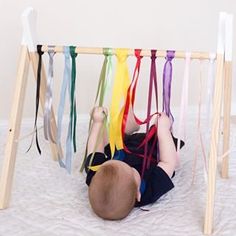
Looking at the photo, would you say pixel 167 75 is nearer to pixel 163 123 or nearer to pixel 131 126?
pixel 163 123

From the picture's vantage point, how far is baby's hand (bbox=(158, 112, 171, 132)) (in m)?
1.11

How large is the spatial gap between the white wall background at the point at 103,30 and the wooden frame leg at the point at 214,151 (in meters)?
A: 0.78

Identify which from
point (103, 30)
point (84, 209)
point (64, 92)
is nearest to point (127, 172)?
point (84, 209)

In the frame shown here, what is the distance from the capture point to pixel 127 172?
943mm

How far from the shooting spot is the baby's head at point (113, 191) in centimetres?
91

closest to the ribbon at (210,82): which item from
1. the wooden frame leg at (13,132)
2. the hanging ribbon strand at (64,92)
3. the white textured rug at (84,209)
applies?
the white textured rug at (84,209)

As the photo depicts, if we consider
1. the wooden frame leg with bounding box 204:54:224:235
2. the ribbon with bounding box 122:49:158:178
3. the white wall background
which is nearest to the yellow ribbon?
the ribbon with bounding box 122:49:158:178

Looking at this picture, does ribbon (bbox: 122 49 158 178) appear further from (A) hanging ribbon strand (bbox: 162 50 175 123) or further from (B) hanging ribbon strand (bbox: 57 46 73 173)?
(B) hanging ribbon strand (bbox: 57 46 73 173)

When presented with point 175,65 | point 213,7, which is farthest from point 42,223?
point 213,7

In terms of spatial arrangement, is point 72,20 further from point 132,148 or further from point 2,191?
point 2,191

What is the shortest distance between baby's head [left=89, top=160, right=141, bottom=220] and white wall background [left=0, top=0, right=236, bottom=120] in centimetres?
81

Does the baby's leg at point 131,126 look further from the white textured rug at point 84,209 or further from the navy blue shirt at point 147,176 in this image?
the white textured rug at point 84,209

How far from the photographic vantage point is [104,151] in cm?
122

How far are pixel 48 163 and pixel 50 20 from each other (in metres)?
0.61
